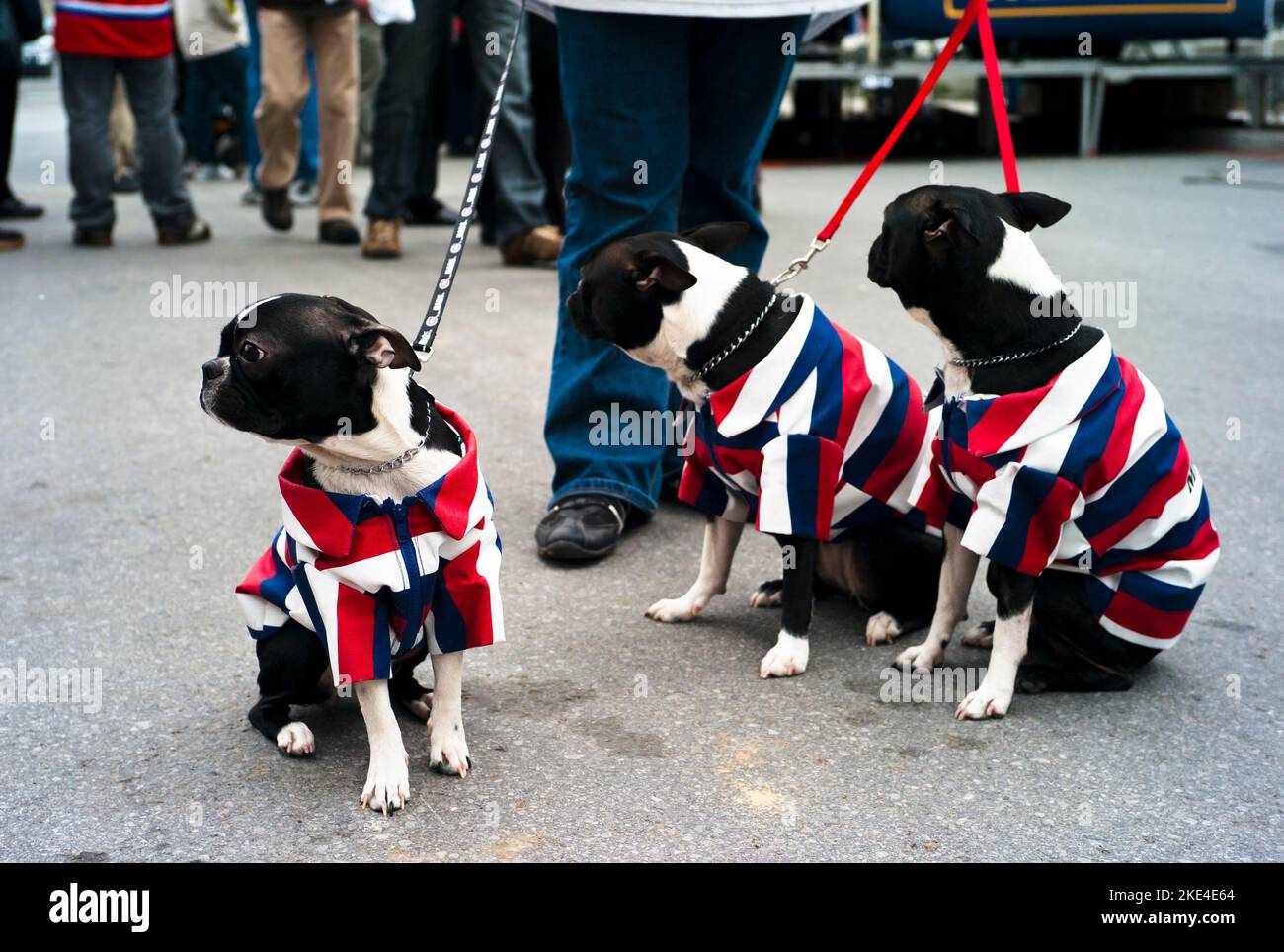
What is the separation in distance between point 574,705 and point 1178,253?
6.36 meters

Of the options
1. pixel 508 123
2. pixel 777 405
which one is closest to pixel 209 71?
pixel 508 123

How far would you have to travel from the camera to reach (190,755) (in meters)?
2.74

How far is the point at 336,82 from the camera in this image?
323 inches

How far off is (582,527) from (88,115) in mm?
5495

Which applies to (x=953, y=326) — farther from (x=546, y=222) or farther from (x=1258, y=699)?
(x=546, y=222)

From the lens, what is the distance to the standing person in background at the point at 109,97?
7.64 meters

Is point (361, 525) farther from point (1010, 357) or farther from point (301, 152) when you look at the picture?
point (301, 152)

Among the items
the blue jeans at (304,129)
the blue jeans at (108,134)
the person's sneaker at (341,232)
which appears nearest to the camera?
the blue jeans at (108,134)

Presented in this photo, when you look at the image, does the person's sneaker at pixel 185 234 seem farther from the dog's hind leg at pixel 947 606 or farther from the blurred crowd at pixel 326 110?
the dog's hind leg at pixel 947 606

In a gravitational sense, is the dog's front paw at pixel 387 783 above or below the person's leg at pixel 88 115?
below

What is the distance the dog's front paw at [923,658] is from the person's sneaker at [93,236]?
677cm

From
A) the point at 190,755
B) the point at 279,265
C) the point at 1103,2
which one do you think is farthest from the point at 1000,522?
the point at 1103,2

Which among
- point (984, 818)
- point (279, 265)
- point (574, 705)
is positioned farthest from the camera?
point (279, 265)

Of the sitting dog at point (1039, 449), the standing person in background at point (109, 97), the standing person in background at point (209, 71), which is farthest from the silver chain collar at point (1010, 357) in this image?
the standing person in background at point (209, 71)
